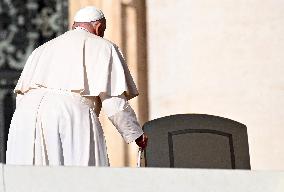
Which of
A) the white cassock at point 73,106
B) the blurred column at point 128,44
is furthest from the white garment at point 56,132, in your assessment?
the blurred column at point 128,44

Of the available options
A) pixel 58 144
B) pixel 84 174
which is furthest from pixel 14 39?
pixel 84 174

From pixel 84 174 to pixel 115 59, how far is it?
6.74 feet

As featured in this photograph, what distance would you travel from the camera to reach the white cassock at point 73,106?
5547 millimetres

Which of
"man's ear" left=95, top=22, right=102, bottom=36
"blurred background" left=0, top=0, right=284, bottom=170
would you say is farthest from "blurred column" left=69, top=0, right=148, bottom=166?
"man's ear" left=95, top=22, right=102, bottom=36

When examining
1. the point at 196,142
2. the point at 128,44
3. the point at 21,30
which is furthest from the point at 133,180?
the point at 21,30

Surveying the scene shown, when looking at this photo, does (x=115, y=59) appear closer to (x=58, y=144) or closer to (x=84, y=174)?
(x=58, y=144)

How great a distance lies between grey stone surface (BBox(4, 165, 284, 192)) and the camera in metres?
3.66

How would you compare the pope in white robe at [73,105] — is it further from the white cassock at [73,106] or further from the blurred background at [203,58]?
the blurred background at [203,58]

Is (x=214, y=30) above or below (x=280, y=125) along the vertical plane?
above

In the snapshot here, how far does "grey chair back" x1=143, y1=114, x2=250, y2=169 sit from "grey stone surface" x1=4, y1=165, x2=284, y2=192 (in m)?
2.86

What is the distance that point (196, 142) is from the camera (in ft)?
22.2

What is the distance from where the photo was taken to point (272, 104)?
9.61 meters

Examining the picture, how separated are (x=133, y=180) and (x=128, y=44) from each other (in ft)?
19.0

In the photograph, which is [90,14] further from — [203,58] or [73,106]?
[203,58]
